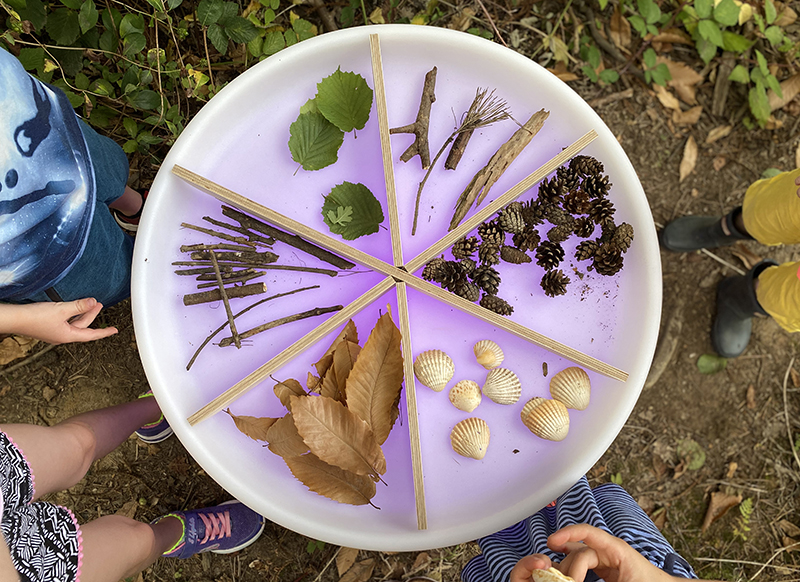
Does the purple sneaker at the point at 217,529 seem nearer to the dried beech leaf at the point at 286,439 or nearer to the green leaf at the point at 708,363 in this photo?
the dried beech leaf at the point at 286,439

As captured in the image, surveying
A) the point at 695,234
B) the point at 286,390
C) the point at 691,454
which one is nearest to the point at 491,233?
the point at 286,390

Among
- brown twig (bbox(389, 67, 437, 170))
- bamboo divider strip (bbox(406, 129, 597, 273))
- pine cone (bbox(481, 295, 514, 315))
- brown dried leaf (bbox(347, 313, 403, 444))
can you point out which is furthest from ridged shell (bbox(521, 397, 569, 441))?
brown twig (bbox(389, 67, 437, 170))

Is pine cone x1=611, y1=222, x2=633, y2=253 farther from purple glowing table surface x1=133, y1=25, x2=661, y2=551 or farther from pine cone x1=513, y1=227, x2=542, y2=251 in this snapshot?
pine cone x1=513, y1=227, x2=542, y2=251

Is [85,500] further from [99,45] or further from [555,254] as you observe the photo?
[555,254]

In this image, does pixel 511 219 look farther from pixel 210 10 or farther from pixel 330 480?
pixel 210 10

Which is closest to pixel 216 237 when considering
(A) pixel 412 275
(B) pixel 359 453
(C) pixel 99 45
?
(A) pixel 412 275
